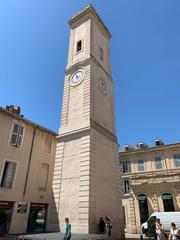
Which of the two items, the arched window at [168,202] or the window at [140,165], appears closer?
the arched window at [168,202]

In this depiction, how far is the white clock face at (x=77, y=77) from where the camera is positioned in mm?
20445

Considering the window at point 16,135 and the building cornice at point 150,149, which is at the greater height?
the building cornice at point 150,149

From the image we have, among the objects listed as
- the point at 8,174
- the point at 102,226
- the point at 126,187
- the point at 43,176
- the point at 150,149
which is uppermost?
the point at 150,149

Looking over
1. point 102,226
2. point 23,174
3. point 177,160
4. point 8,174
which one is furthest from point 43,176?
point 177,160

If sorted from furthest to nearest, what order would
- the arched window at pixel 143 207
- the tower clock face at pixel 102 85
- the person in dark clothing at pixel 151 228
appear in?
1. the arched window at pixel 143 207
2. the tower clock face at pixel 102 85
3. the person in dark clothing at pixel 151 228

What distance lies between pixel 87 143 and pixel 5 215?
863 cm

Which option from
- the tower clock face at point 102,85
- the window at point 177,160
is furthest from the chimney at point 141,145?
the tower clock face at point 102,85

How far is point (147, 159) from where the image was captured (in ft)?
104

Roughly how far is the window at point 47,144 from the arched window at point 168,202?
1656cm

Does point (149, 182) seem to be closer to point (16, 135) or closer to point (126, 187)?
point (126, 187)

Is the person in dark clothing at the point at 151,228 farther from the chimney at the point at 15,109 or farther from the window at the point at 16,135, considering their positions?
Result: the chimney at the point at 15,109

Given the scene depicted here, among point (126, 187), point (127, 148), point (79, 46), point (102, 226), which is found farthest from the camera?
→ point (127, 148)

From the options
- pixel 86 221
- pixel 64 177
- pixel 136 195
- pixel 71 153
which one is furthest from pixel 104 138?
pixel 136 195

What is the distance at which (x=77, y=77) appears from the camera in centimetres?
2084
